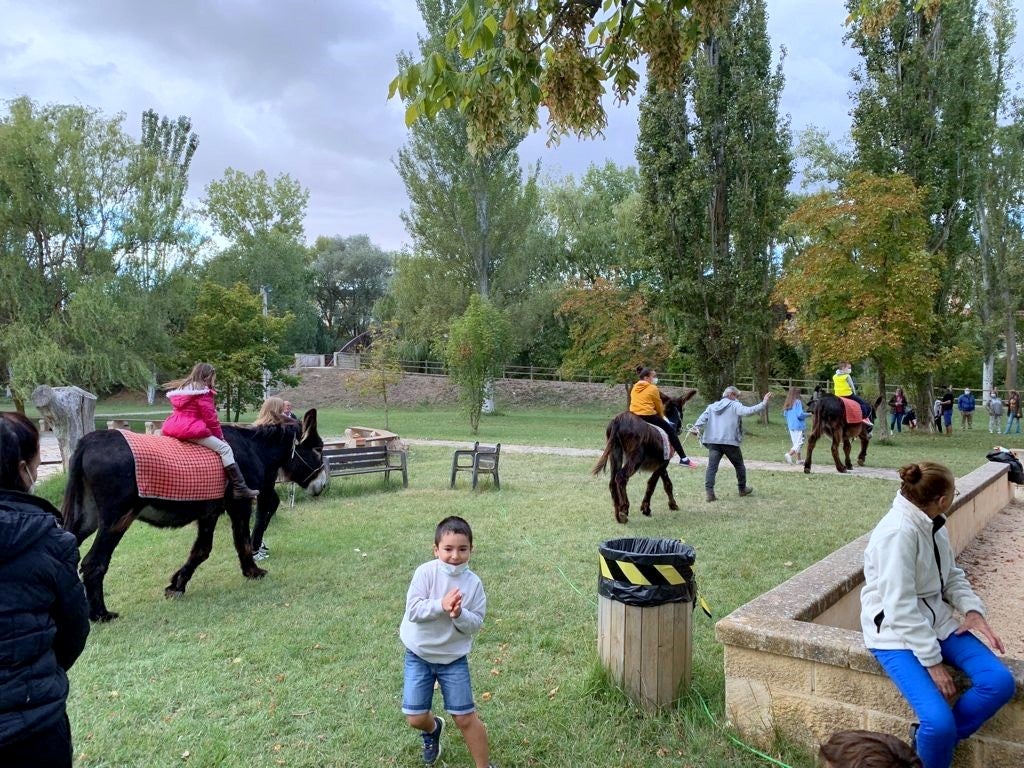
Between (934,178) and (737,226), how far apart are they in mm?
6019

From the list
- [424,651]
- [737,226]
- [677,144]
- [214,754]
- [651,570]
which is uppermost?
[677,144]

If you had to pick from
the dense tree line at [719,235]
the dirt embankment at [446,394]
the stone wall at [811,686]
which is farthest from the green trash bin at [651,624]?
the dirt embankment at [446,394]

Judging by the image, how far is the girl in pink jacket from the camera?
6.42m

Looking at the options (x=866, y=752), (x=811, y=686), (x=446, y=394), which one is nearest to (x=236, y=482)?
(x=811, y=686)

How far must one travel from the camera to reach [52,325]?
24.0m

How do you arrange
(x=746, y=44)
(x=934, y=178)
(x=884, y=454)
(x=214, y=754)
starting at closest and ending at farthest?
(x=214, y=754) < (x=884, y=454) < (x=934, y=178) < (x=746, y=44)

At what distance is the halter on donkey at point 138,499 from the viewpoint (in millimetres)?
5879

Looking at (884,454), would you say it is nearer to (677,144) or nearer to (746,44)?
(677,144)

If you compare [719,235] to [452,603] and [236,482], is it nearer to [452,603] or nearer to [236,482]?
[236,482]

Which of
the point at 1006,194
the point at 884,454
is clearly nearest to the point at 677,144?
the point at 884,454

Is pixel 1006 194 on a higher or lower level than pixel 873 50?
lower

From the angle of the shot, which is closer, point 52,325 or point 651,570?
point 651,570

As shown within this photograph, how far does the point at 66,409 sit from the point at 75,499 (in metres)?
6.43

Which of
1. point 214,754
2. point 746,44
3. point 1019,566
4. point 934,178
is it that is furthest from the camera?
point 746,44
